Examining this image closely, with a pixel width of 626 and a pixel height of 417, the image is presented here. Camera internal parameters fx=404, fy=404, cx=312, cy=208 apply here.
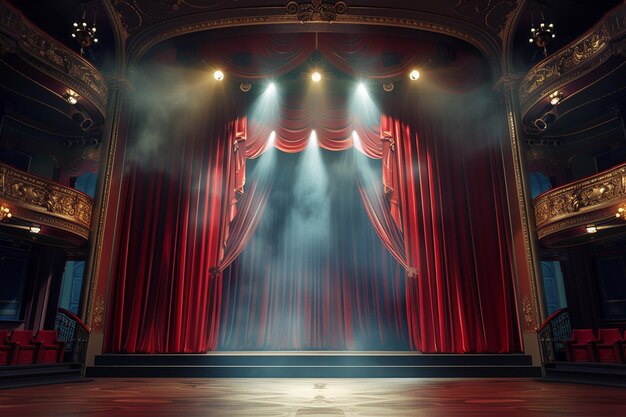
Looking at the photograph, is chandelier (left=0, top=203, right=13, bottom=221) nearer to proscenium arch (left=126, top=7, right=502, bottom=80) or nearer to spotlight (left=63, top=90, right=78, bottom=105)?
spotlight (left=63, top=90, right=78, bottom=105)

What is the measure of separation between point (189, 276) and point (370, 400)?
459 centimetres

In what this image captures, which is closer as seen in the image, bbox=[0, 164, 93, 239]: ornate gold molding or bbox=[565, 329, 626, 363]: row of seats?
bbox=[565, 329, 626, 363]: row of seats

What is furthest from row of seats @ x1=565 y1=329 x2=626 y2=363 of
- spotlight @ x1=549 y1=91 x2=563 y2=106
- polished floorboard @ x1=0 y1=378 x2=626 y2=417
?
spotlight @ x1=549 y1=91 x2=563 y2=106

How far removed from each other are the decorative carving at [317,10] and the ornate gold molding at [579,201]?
16.7ft

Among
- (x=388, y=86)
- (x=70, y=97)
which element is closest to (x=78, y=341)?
(x=70, y=97)

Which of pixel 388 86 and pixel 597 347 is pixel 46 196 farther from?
pixel 597 347

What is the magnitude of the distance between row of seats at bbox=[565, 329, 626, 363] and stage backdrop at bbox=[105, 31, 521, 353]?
0.81 m

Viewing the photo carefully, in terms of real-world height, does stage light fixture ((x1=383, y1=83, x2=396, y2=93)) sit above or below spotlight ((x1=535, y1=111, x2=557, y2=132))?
above

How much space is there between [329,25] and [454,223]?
4.54 meters

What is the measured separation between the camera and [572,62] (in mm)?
6980

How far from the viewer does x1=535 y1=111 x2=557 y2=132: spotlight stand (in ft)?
26.4

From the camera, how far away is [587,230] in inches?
267

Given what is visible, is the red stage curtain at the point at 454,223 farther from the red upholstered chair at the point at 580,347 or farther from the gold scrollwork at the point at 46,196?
the gold scrollwork at the point at 46,196

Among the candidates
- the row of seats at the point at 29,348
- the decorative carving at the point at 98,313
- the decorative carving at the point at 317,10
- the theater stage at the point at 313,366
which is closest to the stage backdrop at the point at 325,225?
the decorative carving at the point at 98,313
